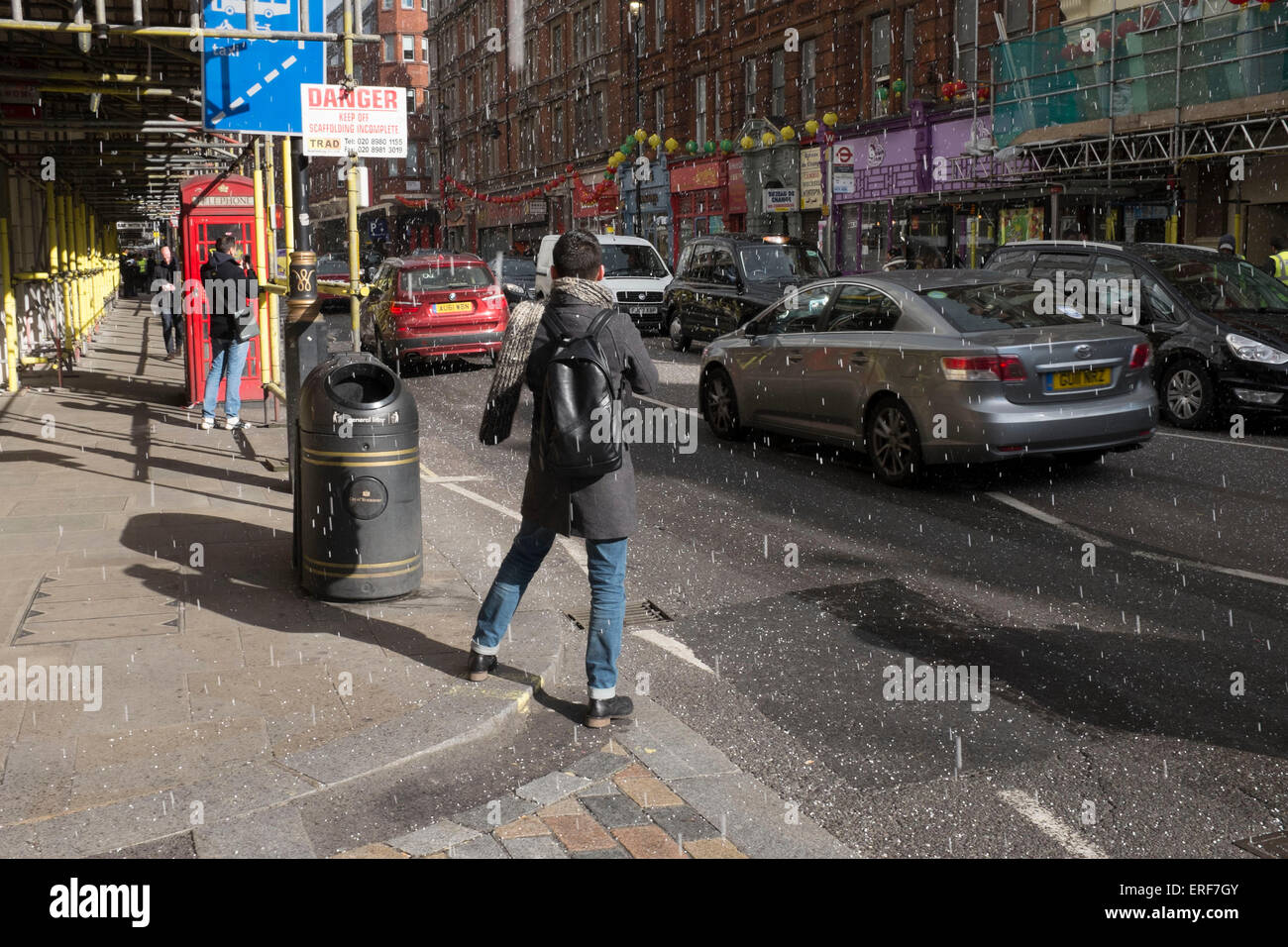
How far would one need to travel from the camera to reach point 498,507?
949 centimetres

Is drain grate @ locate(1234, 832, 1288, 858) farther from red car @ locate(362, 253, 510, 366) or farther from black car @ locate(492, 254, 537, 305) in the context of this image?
black car @ locate(492, 254, 537, 305)

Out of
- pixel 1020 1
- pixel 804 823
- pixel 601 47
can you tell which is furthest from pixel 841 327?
pixel 601 47

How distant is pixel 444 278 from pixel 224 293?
7000 mm

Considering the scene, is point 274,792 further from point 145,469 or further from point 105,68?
point 105,68

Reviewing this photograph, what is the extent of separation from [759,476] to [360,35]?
4.37 m

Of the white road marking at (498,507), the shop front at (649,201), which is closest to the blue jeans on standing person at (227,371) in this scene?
the white road marking at (498,507)

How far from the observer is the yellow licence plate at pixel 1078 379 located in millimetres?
9203

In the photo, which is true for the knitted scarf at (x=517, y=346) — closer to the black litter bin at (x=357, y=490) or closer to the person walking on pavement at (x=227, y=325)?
the black litter bin at (x=357, y=490)

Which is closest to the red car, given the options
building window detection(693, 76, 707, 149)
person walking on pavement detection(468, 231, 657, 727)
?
person walking on pavement detection(468, 231, 657, 727)

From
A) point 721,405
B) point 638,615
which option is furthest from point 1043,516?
point 721,405

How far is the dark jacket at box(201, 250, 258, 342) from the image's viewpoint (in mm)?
12711

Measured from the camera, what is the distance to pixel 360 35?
28.2ft

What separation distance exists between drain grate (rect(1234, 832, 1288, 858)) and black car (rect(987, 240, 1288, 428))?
851cm

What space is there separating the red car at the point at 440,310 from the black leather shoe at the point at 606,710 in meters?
14.1
